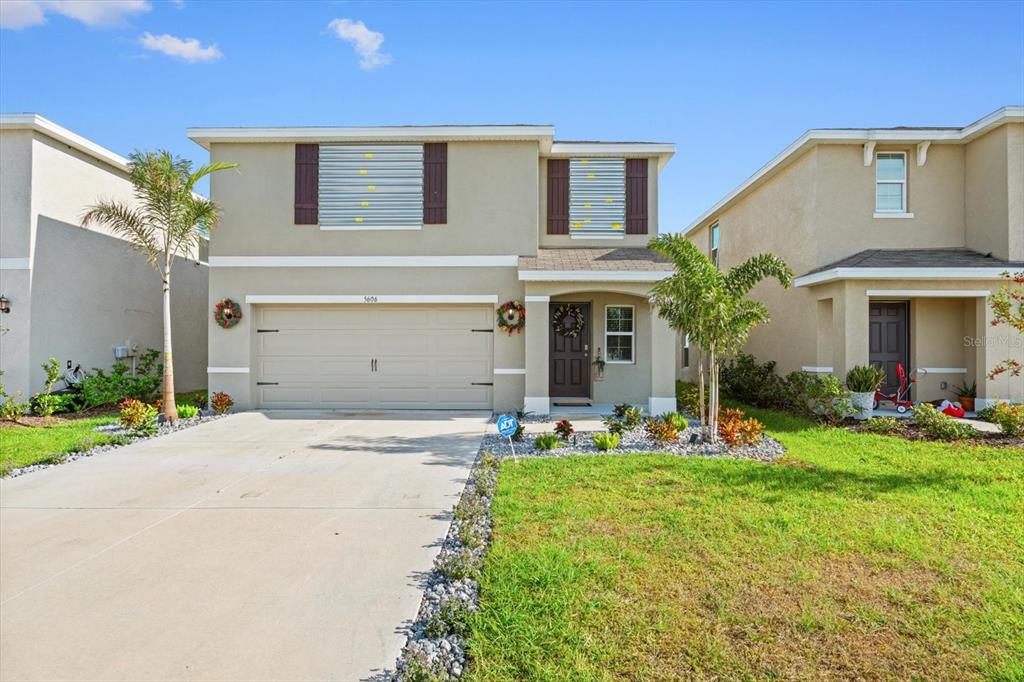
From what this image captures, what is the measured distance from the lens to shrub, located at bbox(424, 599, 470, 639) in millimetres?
3344

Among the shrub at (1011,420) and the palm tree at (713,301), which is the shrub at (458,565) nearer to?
the palm tree at (713,301)

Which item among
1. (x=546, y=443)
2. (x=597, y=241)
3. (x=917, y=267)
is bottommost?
(x=546, y=443)

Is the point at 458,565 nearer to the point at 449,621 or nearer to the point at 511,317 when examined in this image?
the point at 449,621

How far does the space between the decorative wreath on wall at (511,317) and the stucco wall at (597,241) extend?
186 centimetres

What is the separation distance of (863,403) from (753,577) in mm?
8136

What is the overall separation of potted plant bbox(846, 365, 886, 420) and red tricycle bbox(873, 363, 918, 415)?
1066 millimetres

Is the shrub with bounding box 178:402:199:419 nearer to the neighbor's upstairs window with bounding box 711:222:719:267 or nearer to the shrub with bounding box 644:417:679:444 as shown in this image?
the shrub with bounding box 644:417:679:444

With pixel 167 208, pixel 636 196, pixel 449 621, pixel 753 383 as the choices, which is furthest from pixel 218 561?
pixel 753 383

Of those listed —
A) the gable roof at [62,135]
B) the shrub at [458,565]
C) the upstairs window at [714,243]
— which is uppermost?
the gable roof at [62,135]

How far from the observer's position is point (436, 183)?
40.3ft

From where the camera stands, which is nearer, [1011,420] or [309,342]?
[1011,420]

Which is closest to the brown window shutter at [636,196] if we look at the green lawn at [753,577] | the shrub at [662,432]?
the shrub at [662,432]

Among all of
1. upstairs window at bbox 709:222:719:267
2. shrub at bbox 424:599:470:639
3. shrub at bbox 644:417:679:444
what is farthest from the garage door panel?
upstairs window at bbox 709:222:719:267

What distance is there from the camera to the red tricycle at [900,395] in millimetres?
11218
